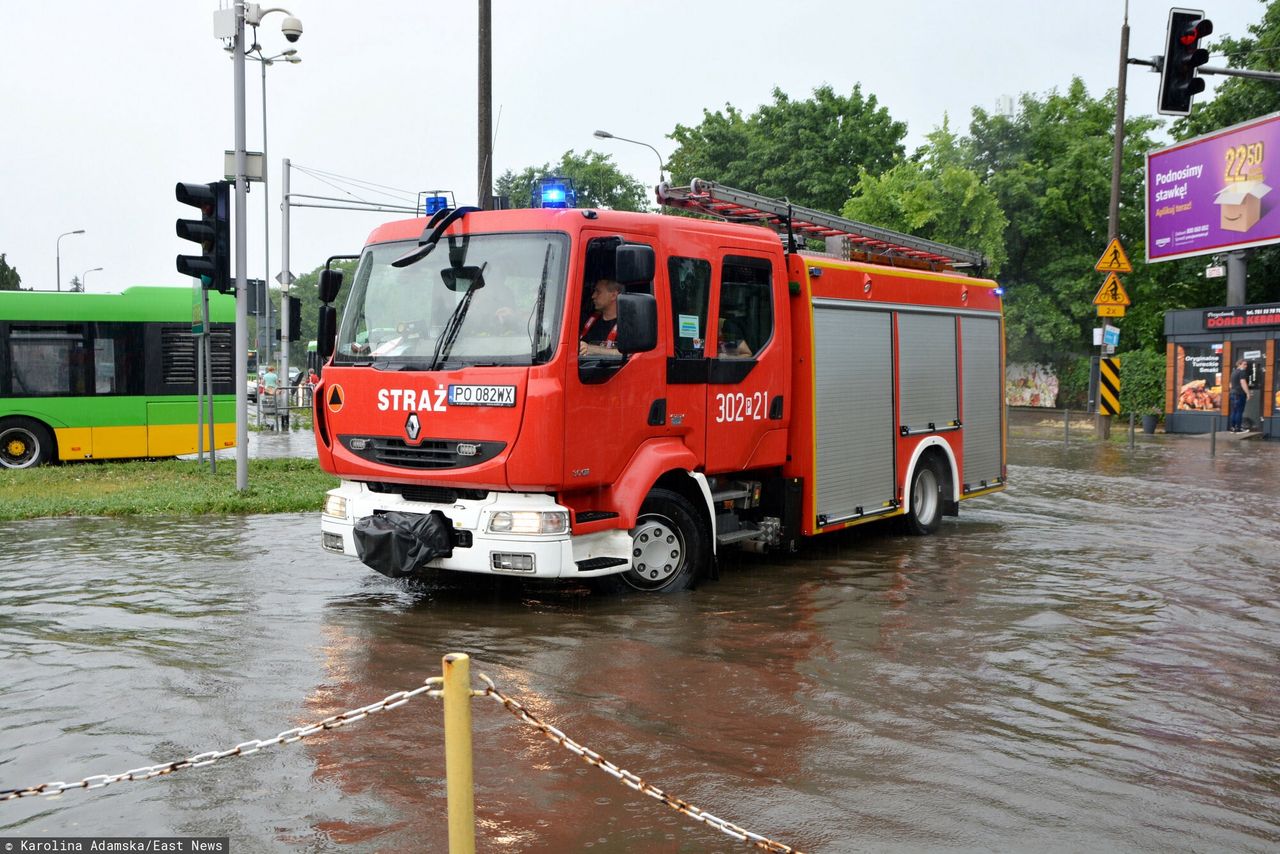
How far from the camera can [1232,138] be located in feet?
100

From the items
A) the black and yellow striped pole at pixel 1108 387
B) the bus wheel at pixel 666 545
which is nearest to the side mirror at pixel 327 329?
the bus wheel at pixel 666 545

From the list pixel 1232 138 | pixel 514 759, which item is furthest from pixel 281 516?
A: pixel 1232 138

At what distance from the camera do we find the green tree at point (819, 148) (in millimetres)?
51531

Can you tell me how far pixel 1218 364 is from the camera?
29.8 meters

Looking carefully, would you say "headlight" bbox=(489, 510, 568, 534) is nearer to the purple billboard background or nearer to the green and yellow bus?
the green and yellow bus

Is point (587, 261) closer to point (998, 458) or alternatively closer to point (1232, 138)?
point (998, 458)

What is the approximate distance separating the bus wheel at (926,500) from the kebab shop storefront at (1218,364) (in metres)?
18.7

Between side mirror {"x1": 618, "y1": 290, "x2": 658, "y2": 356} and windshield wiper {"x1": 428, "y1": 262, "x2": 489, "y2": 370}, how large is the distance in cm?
104

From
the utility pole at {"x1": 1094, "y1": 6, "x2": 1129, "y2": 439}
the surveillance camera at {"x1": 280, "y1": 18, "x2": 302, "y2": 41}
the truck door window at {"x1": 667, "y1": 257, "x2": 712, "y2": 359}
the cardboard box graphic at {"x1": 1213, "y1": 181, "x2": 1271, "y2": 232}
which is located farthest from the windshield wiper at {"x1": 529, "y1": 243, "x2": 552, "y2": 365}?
the cardboard box graphic at {"x1": 1213, "y1": 181, "x2": 1271, "y2": 232}

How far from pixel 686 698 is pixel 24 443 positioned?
16.3m

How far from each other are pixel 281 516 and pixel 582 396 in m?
6.55

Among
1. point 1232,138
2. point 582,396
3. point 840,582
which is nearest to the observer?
point 582,396

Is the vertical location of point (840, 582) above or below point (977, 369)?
below

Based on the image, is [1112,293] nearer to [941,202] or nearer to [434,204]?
[941,202]
